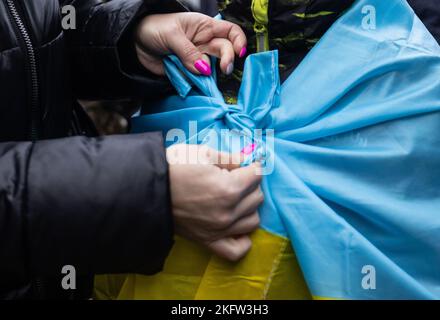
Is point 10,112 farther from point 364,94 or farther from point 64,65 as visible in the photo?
point 364,94

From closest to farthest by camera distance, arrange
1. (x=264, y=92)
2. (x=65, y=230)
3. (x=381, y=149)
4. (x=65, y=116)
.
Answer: (x=65, y=230)
(x=381, y=149)
(x=264, y=92)
(x=65, y=116)

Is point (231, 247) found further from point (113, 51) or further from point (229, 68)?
point (113, 51)

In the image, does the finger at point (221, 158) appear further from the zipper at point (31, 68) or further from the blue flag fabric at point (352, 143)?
the zipper at point (31, 68)

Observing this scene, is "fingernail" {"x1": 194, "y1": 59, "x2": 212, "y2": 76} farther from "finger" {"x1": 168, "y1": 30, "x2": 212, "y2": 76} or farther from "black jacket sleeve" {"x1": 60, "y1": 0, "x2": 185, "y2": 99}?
"black jacket sleeve" {"x1": 60, "y1": 0, "x2": 185, "y2": 99}

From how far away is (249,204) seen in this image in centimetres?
82

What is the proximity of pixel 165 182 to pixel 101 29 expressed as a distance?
483 millimetres

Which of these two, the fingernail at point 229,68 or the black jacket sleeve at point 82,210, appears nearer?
the black jacket sleeve at point 82,210

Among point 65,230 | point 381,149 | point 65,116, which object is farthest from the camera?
point 65,116

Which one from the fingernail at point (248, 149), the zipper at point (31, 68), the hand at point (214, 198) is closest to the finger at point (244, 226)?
the hand at point (214, 198)

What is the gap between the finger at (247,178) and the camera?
2.65 ft

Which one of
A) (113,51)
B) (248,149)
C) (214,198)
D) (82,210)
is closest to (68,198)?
(82,210)

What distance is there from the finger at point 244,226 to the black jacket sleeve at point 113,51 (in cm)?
39
